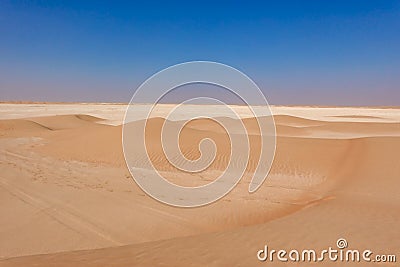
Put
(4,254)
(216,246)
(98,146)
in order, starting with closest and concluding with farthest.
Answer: (216,246), (4,254), (98,146)

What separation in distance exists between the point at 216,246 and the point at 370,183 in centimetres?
628

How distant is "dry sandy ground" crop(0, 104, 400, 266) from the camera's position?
4344 mm

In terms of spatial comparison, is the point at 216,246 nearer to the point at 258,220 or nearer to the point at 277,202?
the point at 258,220

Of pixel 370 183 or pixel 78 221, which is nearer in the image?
pixel 78 221

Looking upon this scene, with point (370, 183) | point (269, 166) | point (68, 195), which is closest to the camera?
point (68, 195)

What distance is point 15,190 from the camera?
27.5 ft

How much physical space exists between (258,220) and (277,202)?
52.5 inches

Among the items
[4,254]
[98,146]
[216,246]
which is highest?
[98,146]

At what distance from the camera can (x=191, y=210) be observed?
733cm

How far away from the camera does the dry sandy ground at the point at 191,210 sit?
4.34 meters

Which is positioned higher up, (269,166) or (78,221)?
(269,166)

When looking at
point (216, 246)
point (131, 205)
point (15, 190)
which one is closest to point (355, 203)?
point (216, 246)

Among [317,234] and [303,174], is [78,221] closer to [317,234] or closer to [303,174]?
[317,234]

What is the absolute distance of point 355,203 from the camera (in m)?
6.59
